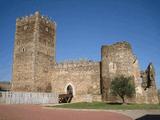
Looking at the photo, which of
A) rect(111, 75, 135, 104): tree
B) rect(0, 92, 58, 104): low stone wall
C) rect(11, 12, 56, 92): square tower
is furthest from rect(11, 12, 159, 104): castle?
rect(0, 92, 58, 104): low stone wall

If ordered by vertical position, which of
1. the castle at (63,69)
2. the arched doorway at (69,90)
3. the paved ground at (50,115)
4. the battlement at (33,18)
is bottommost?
the paved ground at (50,115)

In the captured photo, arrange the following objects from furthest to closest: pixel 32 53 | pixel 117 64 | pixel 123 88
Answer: pixel 32 53 → pixel 117 64 → pixel 123 88

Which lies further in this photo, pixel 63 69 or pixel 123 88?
pixel 63 69

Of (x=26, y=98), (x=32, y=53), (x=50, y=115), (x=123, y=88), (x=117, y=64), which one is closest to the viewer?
(x=50, y=115)

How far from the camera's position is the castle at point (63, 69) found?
28656 millimetres

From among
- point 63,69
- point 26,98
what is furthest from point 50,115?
point 63,69

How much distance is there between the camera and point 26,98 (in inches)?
1097

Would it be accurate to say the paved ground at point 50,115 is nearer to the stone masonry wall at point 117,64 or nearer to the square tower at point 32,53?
the stone masonry wall at point 117,64

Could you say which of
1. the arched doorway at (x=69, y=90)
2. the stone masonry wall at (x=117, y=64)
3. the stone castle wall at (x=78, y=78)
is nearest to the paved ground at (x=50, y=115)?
the stone masonry wall at (x=117, y=64)

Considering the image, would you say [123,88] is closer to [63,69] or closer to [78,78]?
[78,78]

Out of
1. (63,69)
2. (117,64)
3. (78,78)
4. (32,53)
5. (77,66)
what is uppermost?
(32,53)

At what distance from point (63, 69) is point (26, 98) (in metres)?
8.36

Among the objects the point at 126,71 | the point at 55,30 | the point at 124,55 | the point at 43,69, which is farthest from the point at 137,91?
the point at 55,30

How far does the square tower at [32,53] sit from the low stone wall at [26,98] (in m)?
2.99
